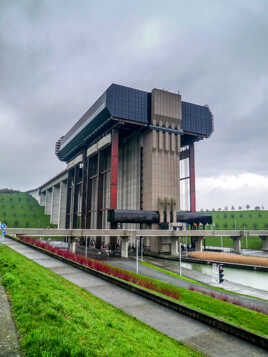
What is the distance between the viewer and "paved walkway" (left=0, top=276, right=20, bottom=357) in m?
7.22

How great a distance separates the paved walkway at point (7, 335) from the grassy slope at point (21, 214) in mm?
145446

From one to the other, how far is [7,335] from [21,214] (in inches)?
6836

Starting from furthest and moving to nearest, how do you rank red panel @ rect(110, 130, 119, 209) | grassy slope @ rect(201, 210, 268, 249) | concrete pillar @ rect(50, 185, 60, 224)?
concrete pillar @ rect(50, 185, 60, 224) → grassy slope @ rect(201, 210, 268, 249) → red panel @ rect(110, 130, 119, 209)

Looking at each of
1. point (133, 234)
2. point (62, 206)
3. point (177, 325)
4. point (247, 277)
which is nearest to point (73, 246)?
point (133, 234)

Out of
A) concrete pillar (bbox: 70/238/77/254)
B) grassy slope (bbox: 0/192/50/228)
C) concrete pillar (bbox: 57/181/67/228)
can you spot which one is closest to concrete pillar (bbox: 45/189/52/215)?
grassy slope (bbox: 0/192/50/228)

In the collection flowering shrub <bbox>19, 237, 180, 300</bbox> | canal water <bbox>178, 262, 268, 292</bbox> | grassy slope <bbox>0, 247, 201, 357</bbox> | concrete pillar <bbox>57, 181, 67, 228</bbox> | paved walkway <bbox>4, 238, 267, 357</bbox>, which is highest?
concrete pillar <bbox>57, 181, 67, 228</bbox>

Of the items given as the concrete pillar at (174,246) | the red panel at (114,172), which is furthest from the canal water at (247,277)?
the red panel at (114,172)

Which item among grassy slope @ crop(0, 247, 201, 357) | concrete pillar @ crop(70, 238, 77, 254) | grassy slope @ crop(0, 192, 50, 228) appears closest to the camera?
grassy slope @ crop(0, 247, 201, 357)

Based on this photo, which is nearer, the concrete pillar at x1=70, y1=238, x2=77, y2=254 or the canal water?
the canal water

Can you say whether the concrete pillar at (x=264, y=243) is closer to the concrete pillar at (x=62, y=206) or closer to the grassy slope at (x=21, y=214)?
the concrete pillar at (x=62, y=206)

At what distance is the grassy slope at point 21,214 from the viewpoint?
15077 cm

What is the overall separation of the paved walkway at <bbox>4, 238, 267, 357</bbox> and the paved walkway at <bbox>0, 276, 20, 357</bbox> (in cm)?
730

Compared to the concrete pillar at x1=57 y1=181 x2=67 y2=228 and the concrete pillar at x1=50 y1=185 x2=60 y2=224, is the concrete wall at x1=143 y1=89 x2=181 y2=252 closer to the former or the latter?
the concrete pillar at x1=57 y1=181 x2=67 y2=228

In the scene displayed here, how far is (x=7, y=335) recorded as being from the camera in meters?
8.32
